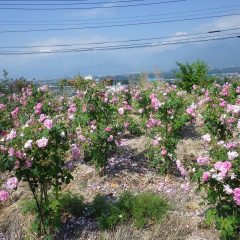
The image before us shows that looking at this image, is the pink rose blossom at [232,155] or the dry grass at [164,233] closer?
the pink rose blossom at [232,155]

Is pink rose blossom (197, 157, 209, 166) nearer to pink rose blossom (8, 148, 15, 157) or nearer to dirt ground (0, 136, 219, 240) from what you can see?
dirt ground (0, 136, 219, 240)

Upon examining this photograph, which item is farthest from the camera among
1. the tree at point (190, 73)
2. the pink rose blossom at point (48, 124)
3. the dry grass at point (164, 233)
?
the tree at point (190, 73)

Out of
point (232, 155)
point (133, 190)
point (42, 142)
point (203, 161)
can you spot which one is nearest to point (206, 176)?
point (203, 161)

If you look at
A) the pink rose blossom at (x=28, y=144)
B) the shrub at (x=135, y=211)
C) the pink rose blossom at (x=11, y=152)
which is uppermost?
the pink rose blossom at (x=28, y=144)

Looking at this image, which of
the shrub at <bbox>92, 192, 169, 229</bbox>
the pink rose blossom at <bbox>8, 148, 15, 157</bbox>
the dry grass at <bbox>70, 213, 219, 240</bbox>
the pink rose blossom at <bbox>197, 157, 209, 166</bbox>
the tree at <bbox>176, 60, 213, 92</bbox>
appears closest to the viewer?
the pink rose blossom at <bbox>197, 157, 209, 166</bbox>

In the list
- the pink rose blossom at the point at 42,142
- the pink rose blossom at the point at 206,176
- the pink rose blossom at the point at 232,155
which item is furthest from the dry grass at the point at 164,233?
the pink rose blossom at the point at 42,142

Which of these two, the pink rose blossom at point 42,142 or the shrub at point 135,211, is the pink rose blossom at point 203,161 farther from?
the pink rose blossom at point 42,142

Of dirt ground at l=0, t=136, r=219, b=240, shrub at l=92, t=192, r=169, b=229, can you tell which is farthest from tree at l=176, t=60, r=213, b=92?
shrub at l=92, t=192, r=169, b=229

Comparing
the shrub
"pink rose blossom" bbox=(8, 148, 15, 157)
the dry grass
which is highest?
"pink rose blossom" bbox=(8, 148, 15, 157)

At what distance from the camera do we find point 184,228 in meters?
4.88

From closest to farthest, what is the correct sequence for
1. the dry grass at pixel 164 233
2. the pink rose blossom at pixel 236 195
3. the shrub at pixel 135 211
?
the pink rose blossom at pixel 236 195, the dry grass at pixel 164 233, the shrub at pixel 135 211

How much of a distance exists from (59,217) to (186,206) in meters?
1.55

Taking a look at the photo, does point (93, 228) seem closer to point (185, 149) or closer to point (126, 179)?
point (126, 179)

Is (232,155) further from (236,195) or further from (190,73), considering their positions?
Result: (190,73)
